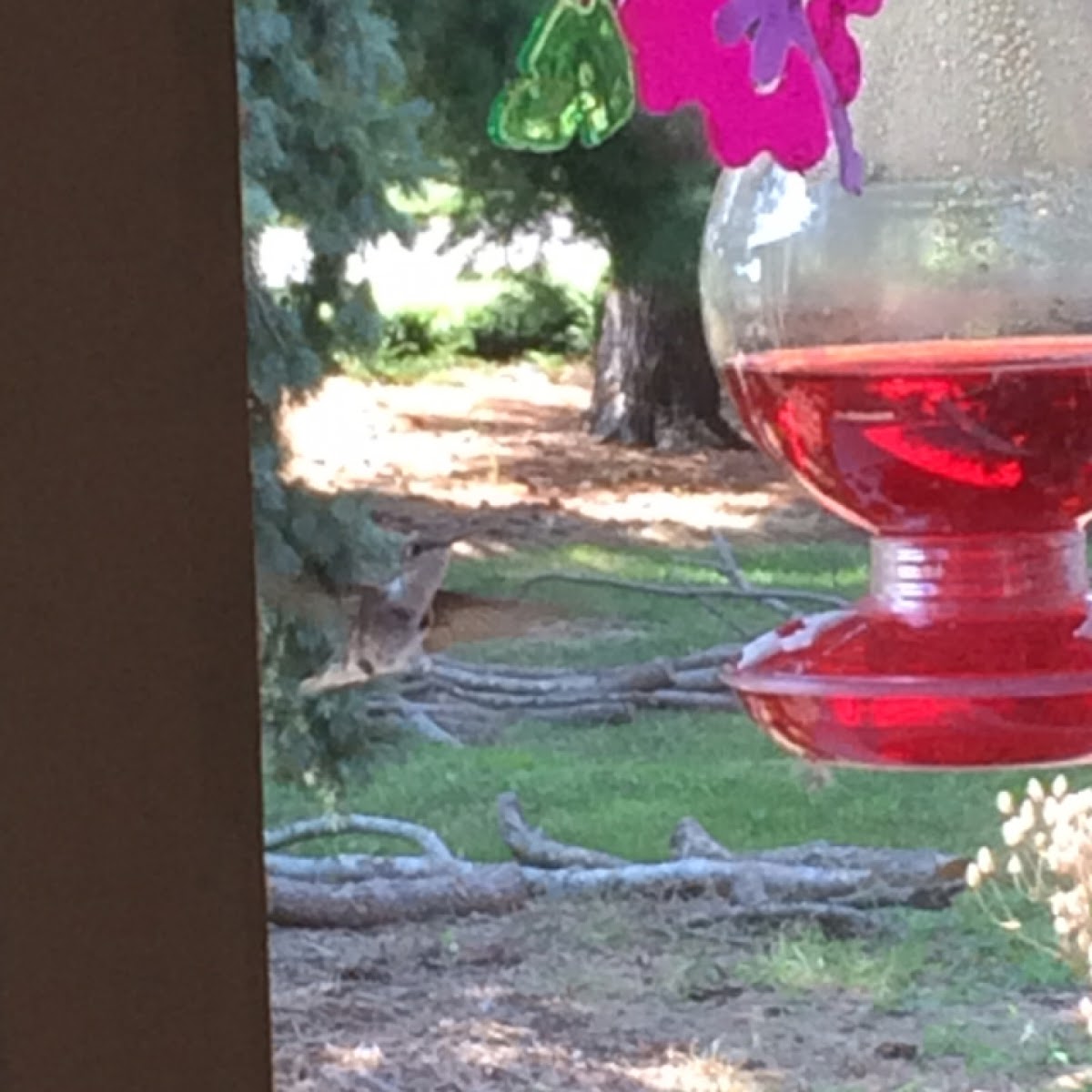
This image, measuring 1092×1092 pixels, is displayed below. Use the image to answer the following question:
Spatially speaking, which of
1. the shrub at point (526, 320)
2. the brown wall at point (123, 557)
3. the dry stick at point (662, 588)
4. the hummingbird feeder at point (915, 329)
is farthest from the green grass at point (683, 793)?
the brown wall at point (123, 557)

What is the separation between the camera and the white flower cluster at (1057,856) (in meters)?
1.15

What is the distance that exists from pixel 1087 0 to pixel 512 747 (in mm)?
698

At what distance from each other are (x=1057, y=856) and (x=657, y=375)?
371mm

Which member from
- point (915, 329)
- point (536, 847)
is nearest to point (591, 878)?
point (536, 847)

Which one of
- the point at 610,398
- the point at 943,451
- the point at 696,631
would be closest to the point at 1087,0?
the point at 943,451

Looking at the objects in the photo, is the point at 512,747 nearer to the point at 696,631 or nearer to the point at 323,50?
the point at 696,631

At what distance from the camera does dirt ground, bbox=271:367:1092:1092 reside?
114 cm

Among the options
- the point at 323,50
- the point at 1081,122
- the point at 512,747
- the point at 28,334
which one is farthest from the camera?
the point at 512,747

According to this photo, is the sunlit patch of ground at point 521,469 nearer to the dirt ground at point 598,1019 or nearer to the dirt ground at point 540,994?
the dirt ground at point 540,994

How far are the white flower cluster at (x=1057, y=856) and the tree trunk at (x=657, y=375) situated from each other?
0.28 meters

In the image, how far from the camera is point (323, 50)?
3.53ft

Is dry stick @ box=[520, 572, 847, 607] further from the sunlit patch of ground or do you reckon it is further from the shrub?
the shrub

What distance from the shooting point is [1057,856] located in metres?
1.16

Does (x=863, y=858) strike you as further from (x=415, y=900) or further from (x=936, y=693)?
(x=936, y=693)
